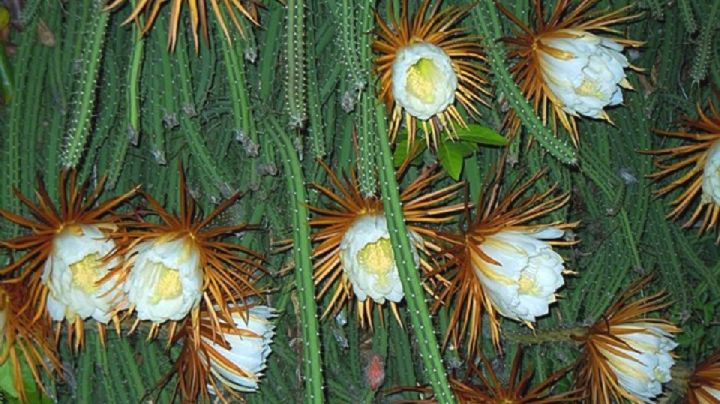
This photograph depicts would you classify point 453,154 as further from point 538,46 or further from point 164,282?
point 164,282

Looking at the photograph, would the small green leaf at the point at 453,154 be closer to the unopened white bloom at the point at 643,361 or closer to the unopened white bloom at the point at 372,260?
the unopened white bloom at the point at 372,260

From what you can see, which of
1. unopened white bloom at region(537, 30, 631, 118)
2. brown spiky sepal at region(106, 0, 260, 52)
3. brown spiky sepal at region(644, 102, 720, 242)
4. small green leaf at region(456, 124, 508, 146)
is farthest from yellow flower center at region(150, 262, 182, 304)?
brown spiky sepal at region(644, 102, 720, 242)

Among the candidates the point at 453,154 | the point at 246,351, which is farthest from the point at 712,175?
the point at 246,351

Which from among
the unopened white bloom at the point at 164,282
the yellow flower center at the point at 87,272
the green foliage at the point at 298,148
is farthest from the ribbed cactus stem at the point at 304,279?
the yellow flower center at the point at 87,272

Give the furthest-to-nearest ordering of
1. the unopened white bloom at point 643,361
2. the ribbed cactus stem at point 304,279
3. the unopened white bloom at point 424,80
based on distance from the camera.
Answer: the unopened white bloom at point 643,361 → the unopened white bloom at point 424,80 → the ribbed cactus stem at point 304,279

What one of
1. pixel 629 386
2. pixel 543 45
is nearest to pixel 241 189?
pixel 543 45

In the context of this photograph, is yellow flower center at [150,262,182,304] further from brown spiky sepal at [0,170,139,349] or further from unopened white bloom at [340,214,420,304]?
unopened white bloom at [340,214,420,304]

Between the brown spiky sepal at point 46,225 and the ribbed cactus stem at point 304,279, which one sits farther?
the brown spiky sepal at point 46,225
